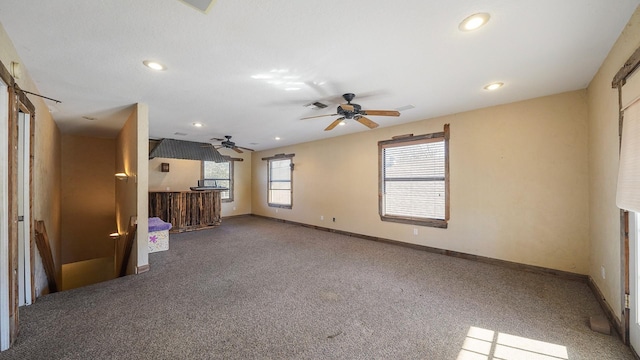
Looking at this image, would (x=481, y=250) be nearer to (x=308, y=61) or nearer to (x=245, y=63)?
(x=308, y=61)

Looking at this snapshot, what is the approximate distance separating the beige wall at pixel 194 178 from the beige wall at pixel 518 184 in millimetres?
5244

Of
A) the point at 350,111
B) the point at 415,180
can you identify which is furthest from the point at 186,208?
the point at 415,180

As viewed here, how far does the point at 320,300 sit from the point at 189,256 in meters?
2.79

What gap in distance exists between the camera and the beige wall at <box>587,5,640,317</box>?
2.06 m

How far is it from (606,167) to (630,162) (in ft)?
3.03

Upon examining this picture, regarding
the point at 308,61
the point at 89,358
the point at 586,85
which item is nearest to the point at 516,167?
the point at 586,85

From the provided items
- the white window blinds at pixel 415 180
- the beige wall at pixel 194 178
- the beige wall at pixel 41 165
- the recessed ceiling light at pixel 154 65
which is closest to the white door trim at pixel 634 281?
the white window blinds at pixel 415 180

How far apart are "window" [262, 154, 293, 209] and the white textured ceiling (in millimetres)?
4049

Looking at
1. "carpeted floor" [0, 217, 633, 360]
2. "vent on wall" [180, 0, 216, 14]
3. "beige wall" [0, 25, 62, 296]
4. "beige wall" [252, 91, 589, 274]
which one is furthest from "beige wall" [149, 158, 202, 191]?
"vent on wall" [180, 0, 216, 14]

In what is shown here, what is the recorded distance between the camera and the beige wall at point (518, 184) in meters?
3.19

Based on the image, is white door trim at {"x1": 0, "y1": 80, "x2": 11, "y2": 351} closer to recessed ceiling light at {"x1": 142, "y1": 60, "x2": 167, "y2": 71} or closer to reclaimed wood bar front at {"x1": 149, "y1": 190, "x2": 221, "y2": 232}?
recessed ceiling light at {"x1": 142, "y1": 60, "x2": 167, "y2": 71}

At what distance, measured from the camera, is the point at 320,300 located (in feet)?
8.78

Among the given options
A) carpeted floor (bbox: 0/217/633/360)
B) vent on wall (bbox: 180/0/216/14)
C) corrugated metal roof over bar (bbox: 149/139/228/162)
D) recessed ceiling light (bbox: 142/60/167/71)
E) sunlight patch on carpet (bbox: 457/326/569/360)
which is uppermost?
recessed ceiling light (bbox: 142/60/167/71)

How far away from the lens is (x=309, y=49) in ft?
7.07
